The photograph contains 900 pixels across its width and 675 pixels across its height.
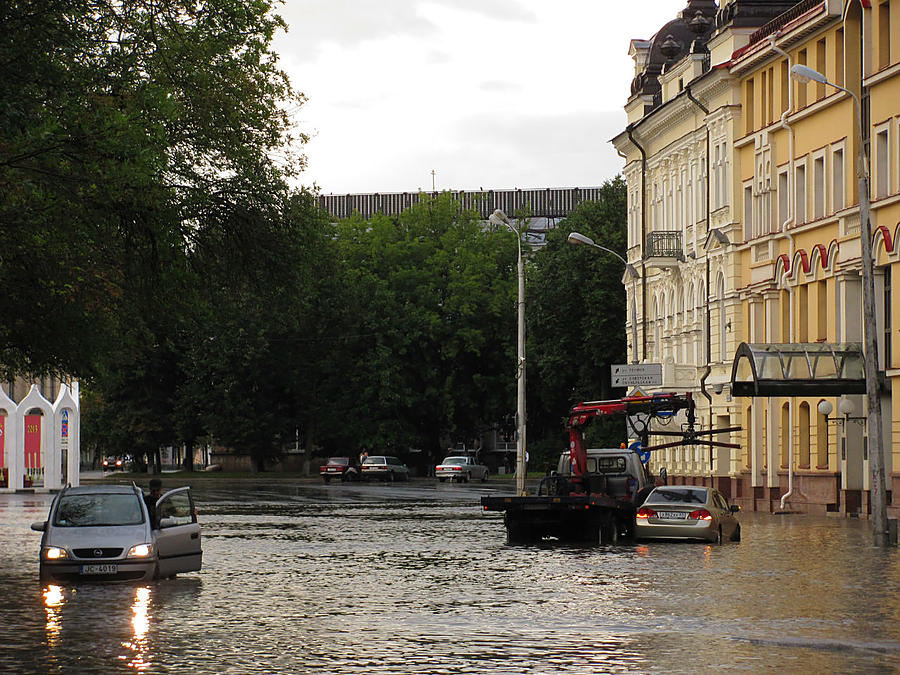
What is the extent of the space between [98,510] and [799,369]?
24.7 metres

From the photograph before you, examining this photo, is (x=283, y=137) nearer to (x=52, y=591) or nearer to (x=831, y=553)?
(x=831, y=553)

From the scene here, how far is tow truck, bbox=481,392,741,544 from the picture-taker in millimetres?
33656

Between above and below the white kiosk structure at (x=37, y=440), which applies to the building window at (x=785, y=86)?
above

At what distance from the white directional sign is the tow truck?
9225 millimetres

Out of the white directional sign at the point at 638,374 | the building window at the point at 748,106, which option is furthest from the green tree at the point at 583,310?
the white directional sign at the point at 638,374

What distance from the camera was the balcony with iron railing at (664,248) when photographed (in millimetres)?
64387

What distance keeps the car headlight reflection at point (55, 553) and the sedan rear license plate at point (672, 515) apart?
1528 cm

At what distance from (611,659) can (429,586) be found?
27.8 ft

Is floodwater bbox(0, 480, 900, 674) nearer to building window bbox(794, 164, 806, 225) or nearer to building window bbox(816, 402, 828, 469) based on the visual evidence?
building window bbox(816, 402, 828, 469)

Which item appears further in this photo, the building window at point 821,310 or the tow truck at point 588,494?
the building window at point 821,310

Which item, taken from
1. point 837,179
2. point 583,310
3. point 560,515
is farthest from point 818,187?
point 583,310

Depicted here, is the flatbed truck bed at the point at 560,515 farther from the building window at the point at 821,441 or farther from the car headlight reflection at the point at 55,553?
the building window at the point at 821,441

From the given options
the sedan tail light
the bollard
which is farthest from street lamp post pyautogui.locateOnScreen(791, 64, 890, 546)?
the sedan tail light

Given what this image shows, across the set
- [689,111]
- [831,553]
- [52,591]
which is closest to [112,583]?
[52,591]
